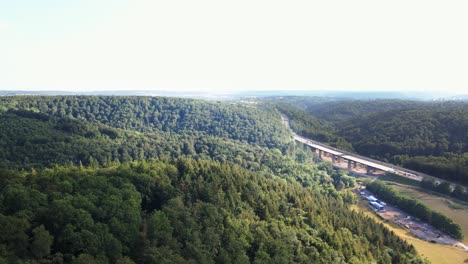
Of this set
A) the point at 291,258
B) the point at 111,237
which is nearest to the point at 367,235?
the point at 291,258

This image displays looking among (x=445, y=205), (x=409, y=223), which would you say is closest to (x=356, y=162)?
(x=445, y=205)

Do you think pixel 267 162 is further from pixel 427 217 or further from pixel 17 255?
pixel 17 255

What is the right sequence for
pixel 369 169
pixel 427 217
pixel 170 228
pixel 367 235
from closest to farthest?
1. pixel 170 228
2. pixel 367 235
3. pixel 427 217
4. pixel 369 169

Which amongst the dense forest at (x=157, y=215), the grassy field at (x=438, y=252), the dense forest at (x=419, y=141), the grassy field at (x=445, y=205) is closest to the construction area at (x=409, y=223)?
the grassy field at (x=438, y=252)

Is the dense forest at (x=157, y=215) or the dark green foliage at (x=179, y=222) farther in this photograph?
the dense forest at (x=157, y=215)

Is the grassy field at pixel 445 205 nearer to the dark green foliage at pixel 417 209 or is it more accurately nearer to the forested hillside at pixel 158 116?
the dark green foliage at pixel 417 209

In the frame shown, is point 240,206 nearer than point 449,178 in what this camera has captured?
Yes
